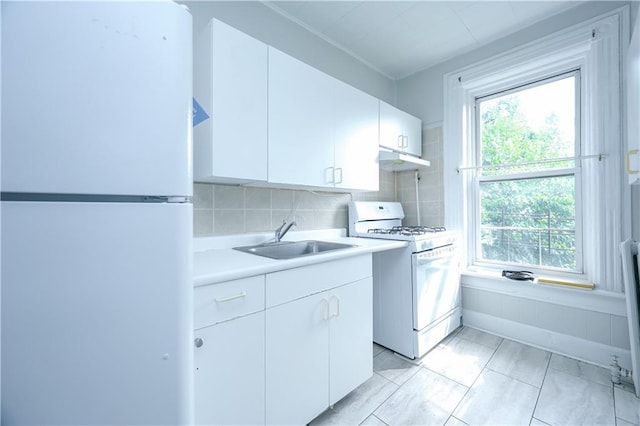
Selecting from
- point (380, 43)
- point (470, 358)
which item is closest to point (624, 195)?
point (470, 358)

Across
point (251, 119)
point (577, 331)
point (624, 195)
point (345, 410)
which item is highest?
point (251, 119)

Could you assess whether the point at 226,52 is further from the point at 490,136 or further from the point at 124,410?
the point at 490,136

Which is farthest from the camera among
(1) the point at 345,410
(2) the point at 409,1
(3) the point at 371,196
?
(3) the point at 371,196

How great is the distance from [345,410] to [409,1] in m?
2.75

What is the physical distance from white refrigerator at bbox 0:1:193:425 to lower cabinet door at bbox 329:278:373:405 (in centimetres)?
89

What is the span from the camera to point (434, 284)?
207cm

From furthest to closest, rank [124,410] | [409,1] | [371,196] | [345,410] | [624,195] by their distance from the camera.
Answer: [371,196]
[409,1]
[624,195]
[345,410]
[124,410]

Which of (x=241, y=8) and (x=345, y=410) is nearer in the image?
(x=345, y=410)

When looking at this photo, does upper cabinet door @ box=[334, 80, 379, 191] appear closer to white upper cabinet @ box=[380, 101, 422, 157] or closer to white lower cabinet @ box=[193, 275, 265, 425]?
white upper cabinet @ box=[380, 101, 422, 157]

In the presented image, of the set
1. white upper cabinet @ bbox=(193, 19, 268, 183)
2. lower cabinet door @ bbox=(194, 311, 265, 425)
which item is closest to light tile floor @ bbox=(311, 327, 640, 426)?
lower cabinet door @ bbox=(194, 311, 265, 425)

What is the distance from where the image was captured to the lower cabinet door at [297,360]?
3.78 feet

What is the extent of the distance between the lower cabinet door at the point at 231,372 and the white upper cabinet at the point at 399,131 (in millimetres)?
1838

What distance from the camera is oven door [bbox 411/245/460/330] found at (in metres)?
1.88

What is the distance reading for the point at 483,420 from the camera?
137 cm
